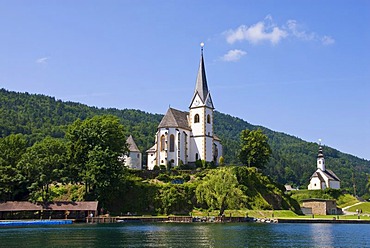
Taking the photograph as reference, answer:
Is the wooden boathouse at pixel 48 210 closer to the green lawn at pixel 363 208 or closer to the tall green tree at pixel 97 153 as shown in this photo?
the tall green tree at pixel 97 153

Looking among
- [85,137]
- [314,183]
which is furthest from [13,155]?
[314,183]

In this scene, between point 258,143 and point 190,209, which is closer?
point 190,209

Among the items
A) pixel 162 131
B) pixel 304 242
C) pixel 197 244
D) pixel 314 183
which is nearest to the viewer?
pixel 197 244

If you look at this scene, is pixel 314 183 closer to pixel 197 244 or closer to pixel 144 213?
pixel 144 213

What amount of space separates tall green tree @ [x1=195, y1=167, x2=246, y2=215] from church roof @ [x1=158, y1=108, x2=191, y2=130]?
16778 mm

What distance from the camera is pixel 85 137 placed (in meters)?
73.3

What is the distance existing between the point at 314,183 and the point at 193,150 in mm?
51216

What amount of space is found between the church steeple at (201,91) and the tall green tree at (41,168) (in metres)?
29.0

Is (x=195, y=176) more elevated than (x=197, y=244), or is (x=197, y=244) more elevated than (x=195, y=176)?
(x=195, y=176)

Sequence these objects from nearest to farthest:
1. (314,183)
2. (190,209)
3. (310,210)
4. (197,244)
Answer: (197,244) < (190,209) < (310,210) < (314,183)

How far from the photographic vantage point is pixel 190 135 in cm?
8962

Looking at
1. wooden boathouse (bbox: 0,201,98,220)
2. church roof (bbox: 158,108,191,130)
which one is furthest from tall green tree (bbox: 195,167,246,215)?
wooden boathouse (bbox: 0,201,98,220)

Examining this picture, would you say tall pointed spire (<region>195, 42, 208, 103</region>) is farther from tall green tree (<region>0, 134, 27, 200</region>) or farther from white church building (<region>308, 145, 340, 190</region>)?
white church building (<region>308, 145, 340, 190</region>)

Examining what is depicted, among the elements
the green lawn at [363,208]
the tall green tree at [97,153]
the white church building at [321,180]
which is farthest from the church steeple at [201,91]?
the white church building at [321,180]
